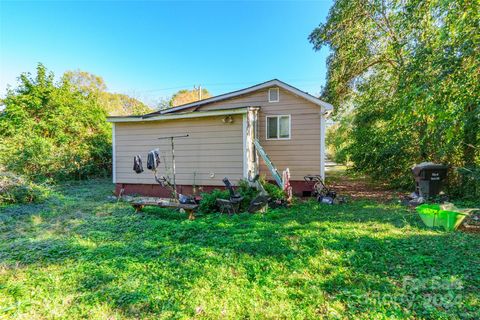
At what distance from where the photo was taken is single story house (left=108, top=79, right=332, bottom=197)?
7125 mm

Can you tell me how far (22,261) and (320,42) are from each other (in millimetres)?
11190

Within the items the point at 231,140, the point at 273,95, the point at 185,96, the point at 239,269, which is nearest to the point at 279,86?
the point at 273,95

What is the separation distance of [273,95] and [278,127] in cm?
116

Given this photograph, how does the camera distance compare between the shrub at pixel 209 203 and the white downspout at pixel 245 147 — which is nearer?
the shrub at pixel 209 203

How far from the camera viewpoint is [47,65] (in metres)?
11.3

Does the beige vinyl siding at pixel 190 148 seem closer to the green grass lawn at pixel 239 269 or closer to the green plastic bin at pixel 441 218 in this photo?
the green grass lawn at pixel 239 269

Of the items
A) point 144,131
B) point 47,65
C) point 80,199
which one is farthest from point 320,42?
point 47,65

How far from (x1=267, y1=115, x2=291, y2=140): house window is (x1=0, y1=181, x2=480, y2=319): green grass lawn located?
3768 mm

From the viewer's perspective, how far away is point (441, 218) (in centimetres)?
417

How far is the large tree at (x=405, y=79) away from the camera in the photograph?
3668 millimetres

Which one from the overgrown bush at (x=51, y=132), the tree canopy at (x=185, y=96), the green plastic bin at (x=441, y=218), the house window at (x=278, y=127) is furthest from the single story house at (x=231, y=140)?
the tree canopy at (x=185, y=96)

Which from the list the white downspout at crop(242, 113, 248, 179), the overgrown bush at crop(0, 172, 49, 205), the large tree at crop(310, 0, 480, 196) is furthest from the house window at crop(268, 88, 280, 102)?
the overgrown bush at crop(0, 172, 49, 205)

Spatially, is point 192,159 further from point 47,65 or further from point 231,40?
point 231,40

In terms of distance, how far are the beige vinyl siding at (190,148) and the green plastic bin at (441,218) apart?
4.51 m
